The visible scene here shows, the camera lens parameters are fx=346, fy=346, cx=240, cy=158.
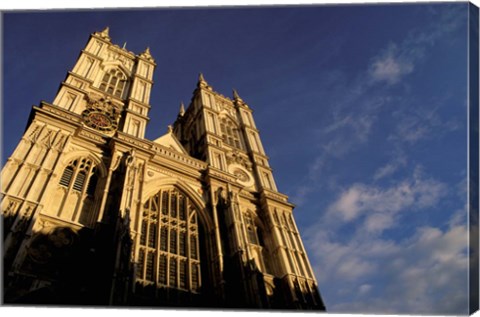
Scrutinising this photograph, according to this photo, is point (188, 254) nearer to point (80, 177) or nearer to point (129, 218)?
point (129, 218)

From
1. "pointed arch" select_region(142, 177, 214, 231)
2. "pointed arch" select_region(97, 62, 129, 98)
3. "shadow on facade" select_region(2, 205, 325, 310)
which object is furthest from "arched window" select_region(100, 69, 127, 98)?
"shadow on facade" select_region(2, 205, 325, 310)

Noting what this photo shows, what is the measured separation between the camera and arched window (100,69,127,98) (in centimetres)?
2412

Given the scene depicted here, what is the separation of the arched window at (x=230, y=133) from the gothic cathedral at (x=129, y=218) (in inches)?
110

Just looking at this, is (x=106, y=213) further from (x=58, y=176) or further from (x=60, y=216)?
(x=58, y=176)

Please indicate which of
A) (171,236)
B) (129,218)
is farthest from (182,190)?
(129,218)

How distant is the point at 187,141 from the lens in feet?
98.7

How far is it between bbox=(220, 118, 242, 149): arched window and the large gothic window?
10277 mm

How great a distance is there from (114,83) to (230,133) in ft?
32.8

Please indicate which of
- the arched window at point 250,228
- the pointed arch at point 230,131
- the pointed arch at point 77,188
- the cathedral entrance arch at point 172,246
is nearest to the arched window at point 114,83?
the pointed arch at point 77,188

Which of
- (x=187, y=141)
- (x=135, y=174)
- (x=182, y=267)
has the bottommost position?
(x=182, y=267)

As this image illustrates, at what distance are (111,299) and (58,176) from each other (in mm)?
6839

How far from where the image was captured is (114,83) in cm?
2527

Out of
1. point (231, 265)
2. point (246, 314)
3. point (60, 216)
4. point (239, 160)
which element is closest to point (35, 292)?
point (60, 216)

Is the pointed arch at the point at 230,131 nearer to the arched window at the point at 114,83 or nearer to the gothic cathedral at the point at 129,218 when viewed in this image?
the gothic cathedral at the point at 129,218
